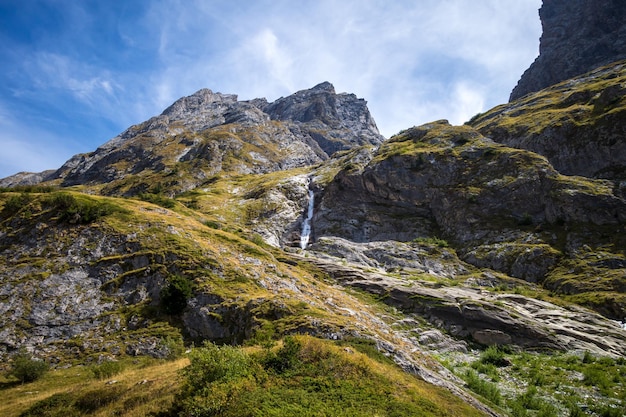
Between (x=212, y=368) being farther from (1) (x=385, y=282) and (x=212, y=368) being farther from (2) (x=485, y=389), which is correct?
(1) (x=385, y=282)

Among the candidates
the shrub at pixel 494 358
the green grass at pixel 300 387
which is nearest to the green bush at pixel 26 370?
the green grass at pixel 300 387

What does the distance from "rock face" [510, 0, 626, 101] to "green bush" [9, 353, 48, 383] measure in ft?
731

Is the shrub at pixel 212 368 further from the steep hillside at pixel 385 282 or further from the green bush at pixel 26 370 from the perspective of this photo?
the green bush at pixel 26 370

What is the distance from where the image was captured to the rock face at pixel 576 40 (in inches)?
6432

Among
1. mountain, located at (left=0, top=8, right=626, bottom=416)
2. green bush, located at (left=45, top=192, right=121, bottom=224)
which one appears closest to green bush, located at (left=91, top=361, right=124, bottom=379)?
Result: mountain, located at (left=0, top=8, right=626, bottom=416)

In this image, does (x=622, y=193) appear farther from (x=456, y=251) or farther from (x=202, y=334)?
(x=202, y=334)

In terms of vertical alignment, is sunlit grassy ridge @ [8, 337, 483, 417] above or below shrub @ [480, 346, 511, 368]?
above

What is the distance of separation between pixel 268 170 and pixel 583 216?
428 ft

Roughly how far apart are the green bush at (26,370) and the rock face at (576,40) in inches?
8766

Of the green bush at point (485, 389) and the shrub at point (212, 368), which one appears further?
the green bush at point (485, 389)

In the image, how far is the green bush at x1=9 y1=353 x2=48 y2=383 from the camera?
1845 centimetres

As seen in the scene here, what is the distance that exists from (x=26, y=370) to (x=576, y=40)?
805ft

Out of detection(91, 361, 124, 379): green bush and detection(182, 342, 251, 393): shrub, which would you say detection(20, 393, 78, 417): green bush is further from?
detection(182, 342, 251, 393): shrub

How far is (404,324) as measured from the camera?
34656mm
